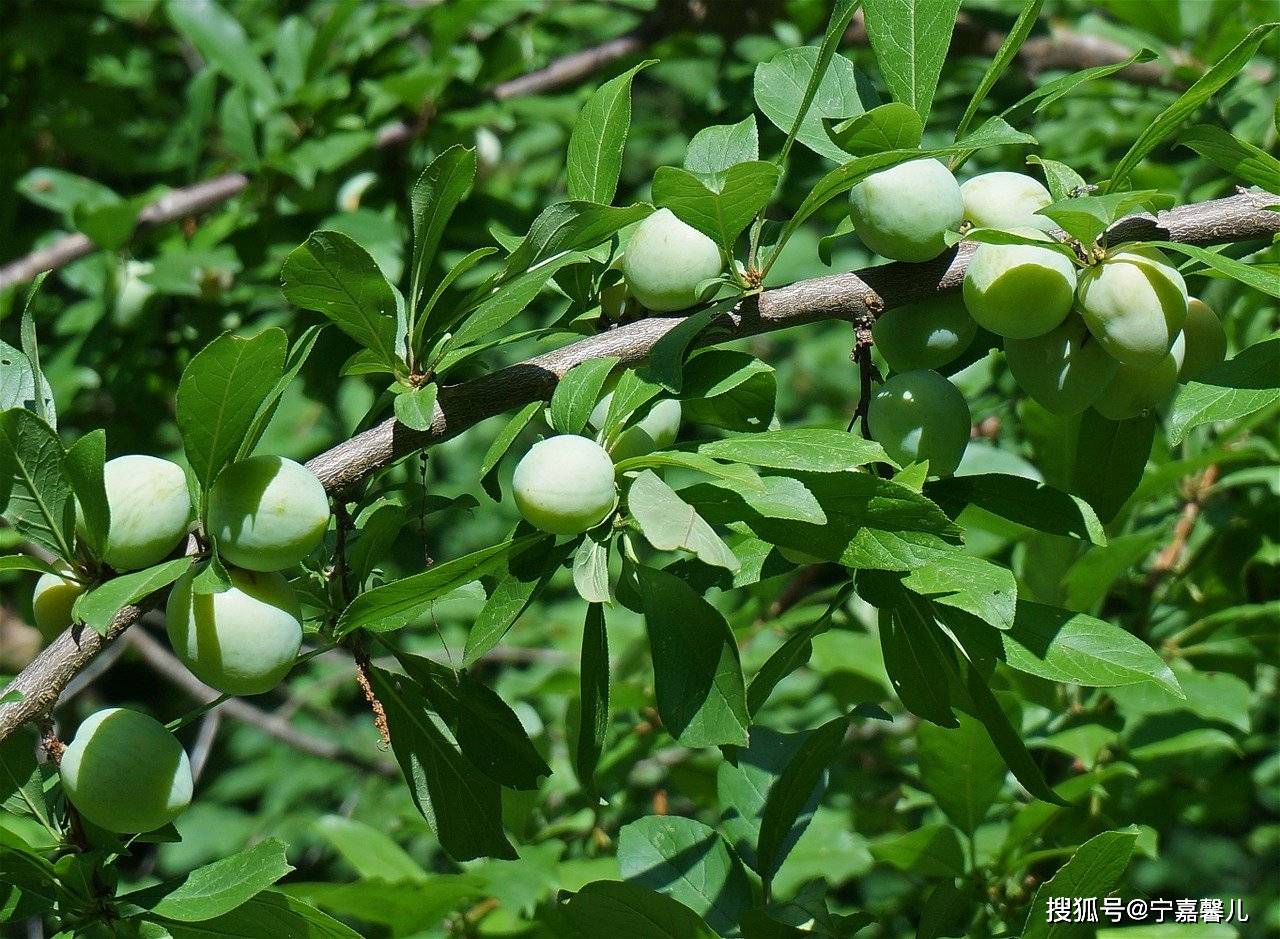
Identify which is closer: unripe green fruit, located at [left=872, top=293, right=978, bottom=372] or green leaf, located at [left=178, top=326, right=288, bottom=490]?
green leaf, located at [left=178, top=326, right=288, bottom=490]

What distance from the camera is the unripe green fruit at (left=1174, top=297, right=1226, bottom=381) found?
77cm

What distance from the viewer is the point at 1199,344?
2.53 ft

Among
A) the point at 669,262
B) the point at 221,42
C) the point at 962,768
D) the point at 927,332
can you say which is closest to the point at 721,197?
the point at 669,262

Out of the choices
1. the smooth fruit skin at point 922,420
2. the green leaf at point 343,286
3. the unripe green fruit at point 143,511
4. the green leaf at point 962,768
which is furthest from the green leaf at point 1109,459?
the unripe green fruit at point 143,511

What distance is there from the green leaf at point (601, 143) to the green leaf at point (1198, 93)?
1.03ft

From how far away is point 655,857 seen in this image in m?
0.86

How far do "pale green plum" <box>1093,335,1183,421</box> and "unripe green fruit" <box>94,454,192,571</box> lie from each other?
56 centimetres

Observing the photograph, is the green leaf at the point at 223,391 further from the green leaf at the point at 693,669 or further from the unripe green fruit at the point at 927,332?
the unripe green fruit at the point at 927,332

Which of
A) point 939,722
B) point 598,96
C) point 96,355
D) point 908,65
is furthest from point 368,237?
point 939,722

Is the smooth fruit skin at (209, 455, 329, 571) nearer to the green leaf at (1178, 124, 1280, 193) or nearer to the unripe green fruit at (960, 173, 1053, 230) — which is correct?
the unripe green fruit at (960, 173, 1053, 230)

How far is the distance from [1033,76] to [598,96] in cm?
117

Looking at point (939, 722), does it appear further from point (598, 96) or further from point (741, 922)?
point (598, 96)

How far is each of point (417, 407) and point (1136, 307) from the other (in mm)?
414

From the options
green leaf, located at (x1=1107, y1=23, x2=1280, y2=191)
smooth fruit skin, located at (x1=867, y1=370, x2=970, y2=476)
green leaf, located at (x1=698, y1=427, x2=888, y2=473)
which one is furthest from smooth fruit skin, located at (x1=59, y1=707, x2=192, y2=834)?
green leaf, located at (x1=1107, y1=23, x2=1280, y2=191)
